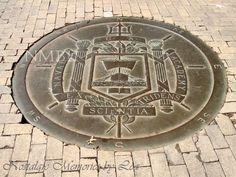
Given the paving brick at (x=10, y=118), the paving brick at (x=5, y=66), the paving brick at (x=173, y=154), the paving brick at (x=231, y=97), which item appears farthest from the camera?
the paving brick at (x=5, y=66)

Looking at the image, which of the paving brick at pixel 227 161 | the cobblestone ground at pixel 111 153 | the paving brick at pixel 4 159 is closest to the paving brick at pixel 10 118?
the cobblestone ground at pixel 111 153

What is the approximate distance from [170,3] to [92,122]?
112 inches

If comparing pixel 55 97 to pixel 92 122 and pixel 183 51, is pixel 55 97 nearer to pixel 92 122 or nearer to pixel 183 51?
pixel 92 122

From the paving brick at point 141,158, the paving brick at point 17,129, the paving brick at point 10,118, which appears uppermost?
the paving brick at point 10,118

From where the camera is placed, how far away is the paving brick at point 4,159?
9.42 ft

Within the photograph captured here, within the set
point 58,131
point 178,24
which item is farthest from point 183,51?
point 58,131

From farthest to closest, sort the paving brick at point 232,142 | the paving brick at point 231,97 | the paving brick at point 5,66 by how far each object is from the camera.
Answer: the paving brick at point 5,66 < the paving brick at point 231,97 < the paving brick at point 232,142

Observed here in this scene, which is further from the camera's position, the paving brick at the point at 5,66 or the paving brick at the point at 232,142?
the paving brick at the point at 5,66

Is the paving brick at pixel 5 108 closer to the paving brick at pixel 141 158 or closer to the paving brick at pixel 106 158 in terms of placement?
the paving brick at pixel 106 158

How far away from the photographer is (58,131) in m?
3.20

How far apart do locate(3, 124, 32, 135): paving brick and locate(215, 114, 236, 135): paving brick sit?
71.5 inches

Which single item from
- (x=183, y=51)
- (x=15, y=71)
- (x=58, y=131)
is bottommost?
(x=58, y=131)

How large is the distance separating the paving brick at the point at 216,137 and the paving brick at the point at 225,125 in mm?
53

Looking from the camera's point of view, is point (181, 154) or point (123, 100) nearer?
point (181, 154)
